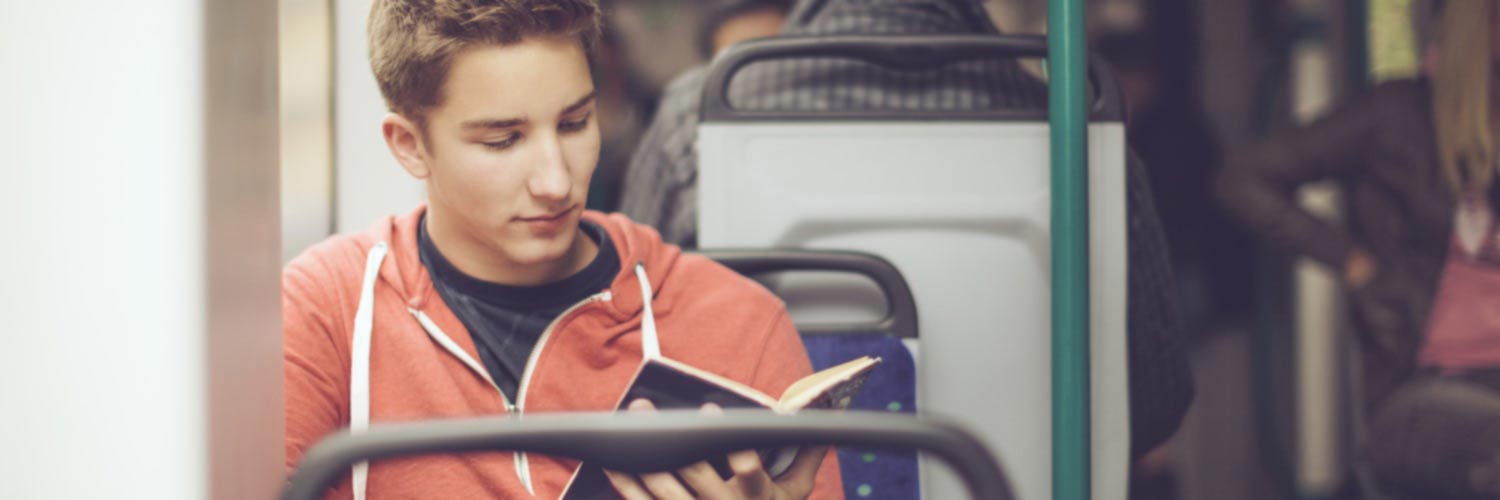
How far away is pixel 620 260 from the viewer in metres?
1.39

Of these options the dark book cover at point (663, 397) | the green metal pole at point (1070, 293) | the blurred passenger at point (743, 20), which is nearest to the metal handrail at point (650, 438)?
the dark book cover at point (663, 397)

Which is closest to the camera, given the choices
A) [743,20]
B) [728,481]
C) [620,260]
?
[728,481]

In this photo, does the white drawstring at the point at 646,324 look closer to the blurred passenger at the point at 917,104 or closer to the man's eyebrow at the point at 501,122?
the man's eyebrow at the point at 501,122

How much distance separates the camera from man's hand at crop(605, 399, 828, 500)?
2.94 ft

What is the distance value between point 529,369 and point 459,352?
2.6 inches

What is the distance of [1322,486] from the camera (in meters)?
4.19

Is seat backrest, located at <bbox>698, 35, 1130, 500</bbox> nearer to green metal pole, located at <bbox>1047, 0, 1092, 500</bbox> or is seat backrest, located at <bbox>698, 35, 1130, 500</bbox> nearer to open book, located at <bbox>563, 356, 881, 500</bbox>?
green metal pole, located at <bbox>1047, 0, 1092, 500</bbox>

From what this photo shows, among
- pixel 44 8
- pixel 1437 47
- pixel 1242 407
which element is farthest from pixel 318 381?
pixel 1242 407

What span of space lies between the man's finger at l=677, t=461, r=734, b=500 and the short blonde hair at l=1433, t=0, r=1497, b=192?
62.2 inches

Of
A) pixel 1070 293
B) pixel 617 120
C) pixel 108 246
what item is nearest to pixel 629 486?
pixel 108 246

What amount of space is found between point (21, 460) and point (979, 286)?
1.25m

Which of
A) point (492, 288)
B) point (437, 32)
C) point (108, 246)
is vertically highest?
point (437, 32)

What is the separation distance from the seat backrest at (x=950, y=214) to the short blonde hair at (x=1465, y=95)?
2.41 feet

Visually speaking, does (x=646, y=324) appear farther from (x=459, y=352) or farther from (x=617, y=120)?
(x=617, y=120)
